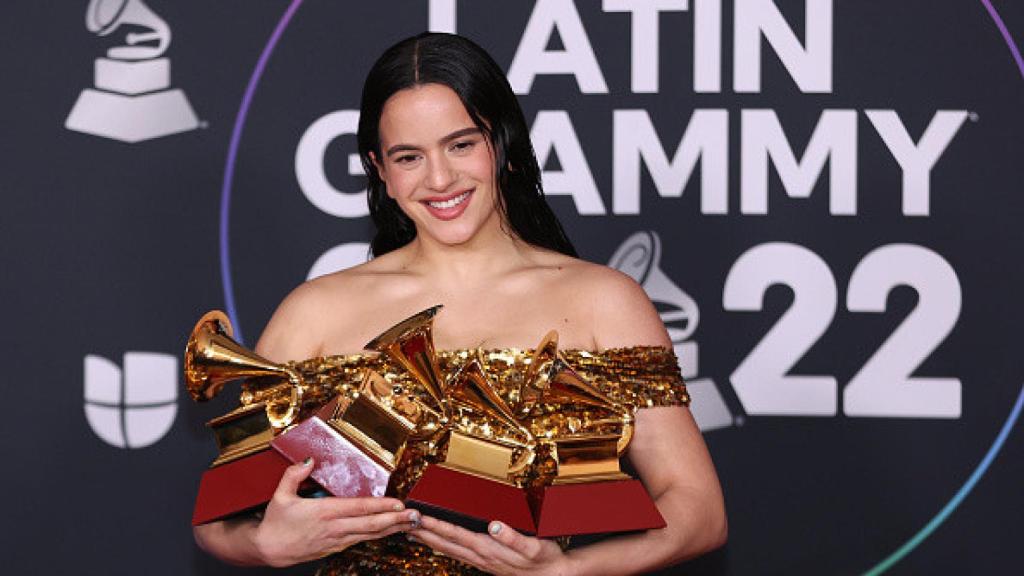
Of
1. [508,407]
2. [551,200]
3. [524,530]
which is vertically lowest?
[524,530]

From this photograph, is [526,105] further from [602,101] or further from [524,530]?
[524,530]

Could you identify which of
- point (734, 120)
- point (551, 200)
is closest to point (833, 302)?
point (734, 120)

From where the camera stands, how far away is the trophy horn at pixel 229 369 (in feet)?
7.07

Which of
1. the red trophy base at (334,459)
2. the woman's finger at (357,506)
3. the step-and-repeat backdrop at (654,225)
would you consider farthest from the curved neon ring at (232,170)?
the woman's finger at (357,506)

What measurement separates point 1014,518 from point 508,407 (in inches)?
59.5

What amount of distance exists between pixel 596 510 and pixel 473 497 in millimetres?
180

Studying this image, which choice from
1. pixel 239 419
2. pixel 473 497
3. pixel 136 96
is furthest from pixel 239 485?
→ pixel 136 96

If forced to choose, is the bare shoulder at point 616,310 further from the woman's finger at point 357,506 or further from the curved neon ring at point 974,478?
the curved neon ring at point 974,478

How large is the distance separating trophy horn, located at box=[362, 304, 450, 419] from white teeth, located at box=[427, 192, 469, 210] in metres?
0.24

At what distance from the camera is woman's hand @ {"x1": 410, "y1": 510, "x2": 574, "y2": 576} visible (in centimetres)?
189

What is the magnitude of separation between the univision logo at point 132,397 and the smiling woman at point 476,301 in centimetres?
90

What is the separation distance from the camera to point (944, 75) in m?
3.08

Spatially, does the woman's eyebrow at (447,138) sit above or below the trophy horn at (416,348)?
above

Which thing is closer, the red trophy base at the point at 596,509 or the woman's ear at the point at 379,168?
the red trophy base at the point at 596,509
